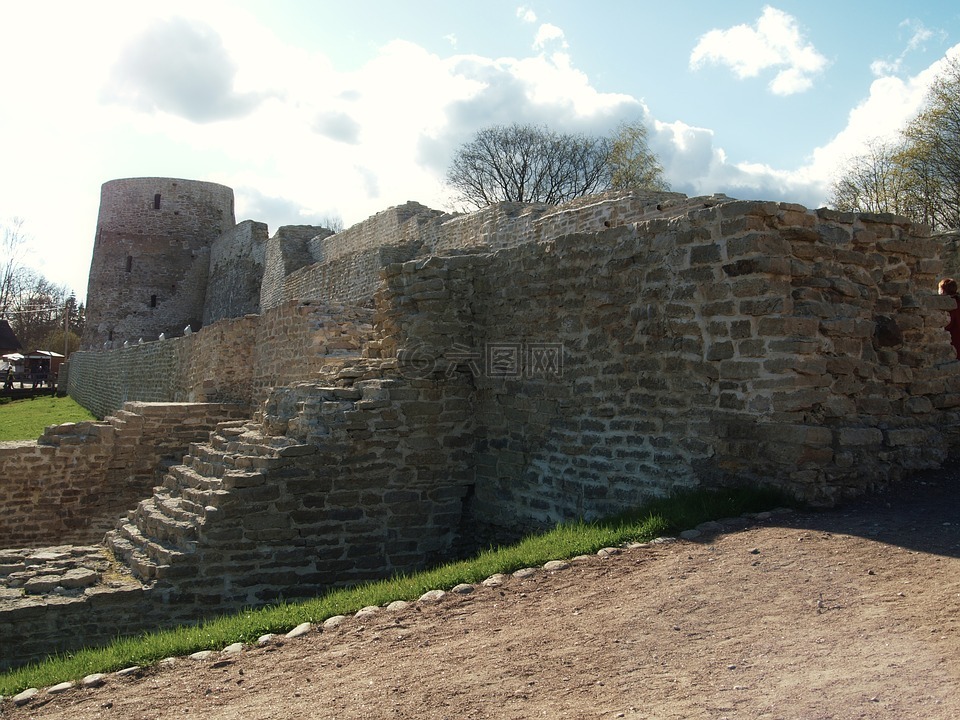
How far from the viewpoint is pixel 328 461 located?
7336mm

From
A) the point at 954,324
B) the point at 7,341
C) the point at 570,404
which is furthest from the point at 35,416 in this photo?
the point at 7,341

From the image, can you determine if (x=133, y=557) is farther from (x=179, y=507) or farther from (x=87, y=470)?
(x=87, y=470)

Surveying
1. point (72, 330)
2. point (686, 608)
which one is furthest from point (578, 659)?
point (72, 330)

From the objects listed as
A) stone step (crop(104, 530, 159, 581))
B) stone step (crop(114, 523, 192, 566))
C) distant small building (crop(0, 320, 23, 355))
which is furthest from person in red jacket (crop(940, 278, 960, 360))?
distant small building (crop(0, 320, 23, 355))

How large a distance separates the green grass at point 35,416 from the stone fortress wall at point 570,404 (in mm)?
13634

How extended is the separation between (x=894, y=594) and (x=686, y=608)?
3.28 ft

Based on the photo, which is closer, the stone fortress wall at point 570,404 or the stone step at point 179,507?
the stone fortress wall at point 570,404

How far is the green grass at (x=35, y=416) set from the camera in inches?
783

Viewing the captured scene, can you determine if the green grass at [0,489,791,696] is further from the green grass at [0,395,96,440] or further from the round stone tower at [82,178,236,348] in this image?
the round stone tower at [82,178,236,348]

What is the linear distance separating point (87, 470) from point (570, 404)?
8763 millimetres

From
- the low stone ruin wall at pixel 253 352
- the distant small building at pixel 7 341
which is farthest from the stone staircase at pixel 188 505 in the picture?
the distant small building at pixel 7 341

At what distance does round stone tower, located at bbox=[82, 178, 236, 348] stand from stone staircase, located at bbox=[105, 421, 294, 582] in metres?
30.4

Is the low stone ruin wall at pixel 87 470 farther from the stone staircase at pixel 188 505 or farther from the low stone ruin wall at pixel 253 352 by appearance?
the stone staircase at pixel 188 505

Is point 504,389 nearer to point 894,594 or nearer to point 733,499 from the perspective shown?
point 733,499
